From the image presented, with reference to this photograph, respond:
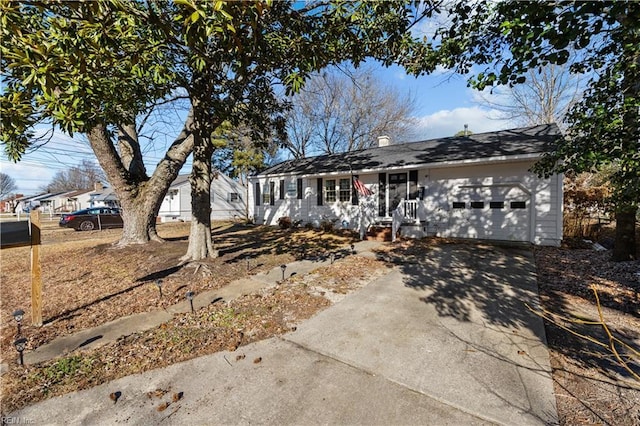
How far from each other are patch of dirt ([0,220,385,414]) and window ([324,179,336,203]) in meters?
5.01

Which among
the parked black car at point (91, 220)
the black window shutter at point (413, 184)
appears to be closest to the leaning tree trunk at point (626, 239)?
the black window shutter at point (413, 184)

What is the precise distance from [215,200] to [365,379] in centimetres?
2610

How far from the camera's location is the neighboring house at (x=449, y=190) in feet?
28.1

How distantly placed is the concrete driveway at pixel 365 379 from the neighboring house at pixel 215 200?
2082 centimetres

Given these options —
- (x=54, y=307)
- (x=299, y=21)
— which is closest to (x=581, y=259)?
(x=299, y=21)

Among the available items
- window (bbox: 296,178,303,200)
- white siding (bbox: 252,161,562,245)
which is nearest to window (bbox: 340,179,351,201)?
white siding (bbox: 252,161,562,245)

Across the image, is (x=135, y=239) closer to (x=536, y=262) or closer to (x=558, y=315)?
(x=558, y=315)

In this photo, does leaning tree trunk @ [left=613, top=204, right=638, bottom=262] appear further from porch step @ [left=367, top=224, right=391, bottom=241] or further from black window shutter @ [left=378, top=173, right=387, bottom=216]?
black window shutter @ [left=378, top=173, right=387, bottom=216]

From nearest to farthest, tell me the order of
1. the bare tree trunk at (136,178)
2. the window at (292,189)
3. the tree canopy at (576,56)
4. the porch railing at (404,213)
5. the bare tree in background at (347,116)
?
the tree canopy at (576,56) < the bare tree trunk at (136,178) < the porch railing at (404,213) < the window at (292,189) < the bare tree in background at (347,116)

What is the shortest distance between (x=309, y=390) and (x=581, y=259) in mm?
7539

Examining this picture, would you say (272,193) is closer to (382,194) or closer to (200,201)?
(382,194)

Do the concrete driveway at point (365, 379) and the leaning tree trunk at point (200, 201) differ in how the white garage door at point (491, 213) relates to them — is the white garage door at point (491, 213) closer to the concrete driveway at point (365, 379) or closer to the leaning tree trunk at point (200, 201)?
the concrete driveway at point (365, 379)

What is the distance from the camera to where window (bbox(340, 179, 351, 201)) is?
12656 mm

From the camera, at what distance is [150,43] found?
3.67 m
